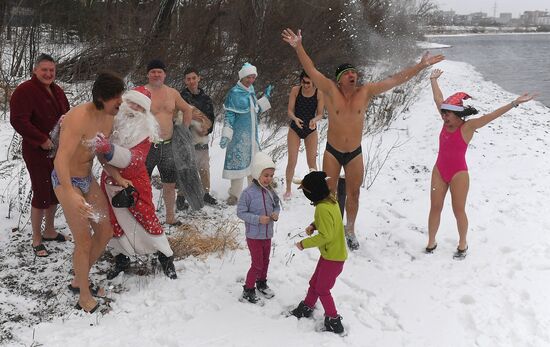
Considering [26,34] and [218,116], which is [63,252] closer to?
[218,116]

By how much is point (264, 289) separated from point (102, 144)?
1.82 meters

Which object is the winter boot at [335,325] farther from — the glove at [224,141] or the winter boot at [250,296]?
the glove at [224,141]

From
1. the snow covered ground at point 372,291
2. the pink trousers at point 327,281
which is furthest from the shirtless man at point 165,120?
the pink trousers at point 327,281

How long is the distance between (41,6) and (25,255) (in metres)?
9.43

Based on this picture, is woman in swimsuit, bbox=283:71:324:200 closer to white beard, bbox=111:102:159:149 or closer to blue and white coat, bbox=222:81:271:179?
blue and white coat, bbox=222:81:271:179

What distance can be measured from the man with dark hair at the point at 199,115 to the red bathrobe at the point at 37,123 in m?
1.53

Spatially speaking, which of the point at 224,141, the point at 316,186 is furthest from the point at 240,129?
the point at 316,186

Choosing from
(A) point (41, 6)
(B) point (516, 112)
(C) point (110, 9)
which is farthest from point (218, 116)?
(B) point (516, 112)

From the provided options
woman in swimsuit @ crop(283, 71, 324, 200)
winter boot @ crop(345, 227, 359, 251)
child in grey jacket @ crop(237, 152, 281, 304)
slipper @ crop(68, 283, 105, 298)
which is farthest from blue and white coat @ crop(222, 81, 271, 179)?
slipper @ crop(68, 283, 105, 298)

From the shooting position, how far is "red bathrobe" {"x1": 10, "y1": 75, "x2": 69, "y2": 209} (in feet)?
13.1

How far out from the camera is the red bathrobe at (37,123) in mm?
4000

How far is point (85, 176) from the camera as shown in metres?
3.44

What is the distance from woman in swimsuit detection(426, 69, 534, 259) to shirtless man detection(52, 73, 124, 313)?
3.19 metres

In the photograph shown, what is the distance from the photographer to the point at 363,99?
4.69 m
